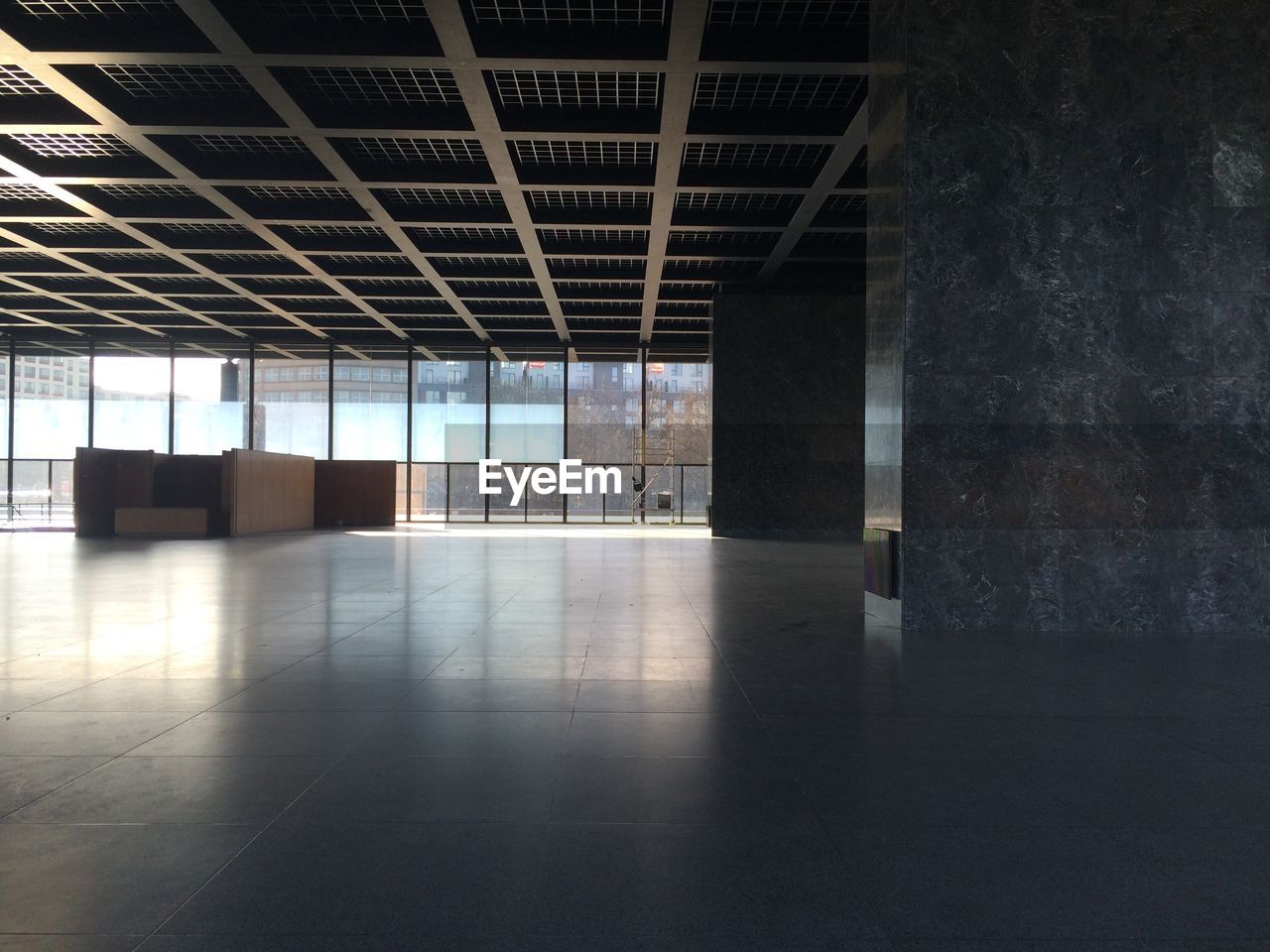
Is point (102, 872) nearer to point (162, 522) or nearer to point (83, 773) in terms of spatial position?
point (83, 773)

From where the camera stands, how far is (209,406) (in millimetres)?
36031

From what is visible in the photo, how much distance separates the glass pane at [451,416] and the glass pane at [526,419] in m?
0.52

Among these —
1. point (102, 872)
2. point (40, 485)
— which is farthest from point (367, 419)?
point (102, 872)

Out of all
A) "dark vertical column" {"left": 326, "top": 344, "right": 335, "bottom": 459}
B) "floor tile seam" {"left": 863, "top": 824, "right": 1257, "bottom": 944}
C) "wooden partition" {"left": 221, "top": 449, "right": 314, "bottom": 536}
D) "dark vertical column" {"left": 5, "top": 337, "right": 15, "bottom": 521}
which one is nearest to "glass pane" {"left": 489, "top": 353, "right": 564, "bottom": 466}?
"dark vertical column" {"left": 326, "top": 344, "right": 335, "bottom": 459}

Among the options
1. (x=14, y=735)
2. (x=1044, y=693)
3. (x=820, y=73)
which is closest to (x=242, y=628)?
(x=14, y=735)

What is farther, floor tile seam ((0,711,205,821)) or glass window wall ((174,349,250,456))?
glass window wall ((174,349,250,456))

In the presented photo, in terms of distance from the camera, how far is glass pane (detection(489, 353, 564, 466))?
35.8m

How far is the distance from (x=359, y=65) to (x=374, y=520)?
69.4 feet

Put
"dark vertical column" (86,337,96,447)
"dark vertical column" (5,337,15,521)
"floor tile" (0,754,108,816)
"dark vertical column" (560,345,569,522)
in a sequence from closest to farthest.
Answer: "floor tile" (0,754,108,816)
"dark vertical column" (5,337,15,521)
"dark vertical column" (86,337,96,447)
"dark vertical column" (560,345,569,522)

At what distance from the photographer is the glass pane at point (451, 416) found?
35875 millimetres

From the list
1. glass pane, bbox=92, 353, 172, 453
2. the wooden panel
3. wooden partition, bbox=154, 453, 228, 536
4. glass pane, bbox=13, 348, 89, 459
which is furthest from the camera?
glass pane, bbox=92, 353, 172, 453

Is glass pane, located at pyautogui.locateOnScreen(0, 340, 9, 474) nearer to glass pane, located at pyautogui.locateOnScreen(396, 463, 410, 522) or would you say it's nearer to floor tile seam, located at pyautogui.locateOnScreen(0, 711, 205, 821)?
glass pane, located at pyautogui.locateOnScreen(396, 463, 410, 522)
